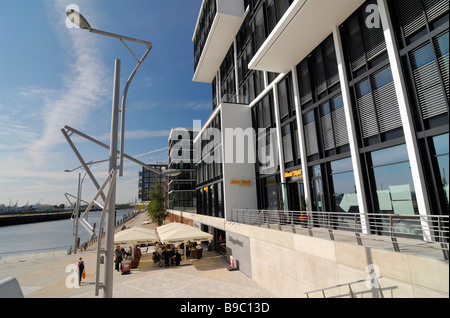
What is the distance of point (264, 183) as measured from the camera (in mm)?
20094

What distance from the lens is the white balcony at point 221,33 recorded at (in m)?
24.6

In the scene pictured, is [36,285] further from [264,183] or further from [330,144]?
[330,144]

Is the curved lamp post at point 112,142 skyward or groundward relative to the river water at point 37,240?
skyward

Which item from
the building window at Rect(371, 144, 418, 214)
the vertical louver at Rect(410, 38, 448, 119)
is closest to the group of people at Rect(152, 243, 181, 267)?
the building window at Rect(371, 144, 418, 214)

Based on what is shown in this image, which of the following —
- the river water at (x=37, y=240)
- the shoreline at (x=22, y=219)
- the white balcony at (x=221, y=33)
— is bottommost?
the river water at (x=37, y=240)

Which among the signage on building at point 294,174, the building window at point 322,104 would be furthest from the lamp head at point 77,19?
the signage on building at point 294,174

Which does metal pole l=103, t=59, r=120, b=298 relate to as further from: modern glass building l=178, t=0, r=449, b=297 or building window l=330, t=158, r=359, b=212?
building window l=330, t=158, r=359, b=212

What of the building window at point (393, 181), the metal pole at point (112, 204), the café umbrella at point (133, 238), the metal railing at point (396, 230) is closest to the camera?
the metal pole at point (112, 204)

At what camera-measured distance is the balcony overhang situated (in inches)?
433

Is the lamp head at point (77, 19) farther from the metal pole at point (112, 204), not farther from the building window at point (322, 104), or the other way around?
the building window at point (322, 104)

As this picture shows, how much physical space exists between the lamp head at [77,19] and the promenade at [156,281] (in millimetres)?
9491

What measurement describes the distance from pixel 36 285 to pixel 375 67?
2006 cm

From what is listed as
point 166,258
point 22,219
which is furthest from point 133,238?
point 22,219

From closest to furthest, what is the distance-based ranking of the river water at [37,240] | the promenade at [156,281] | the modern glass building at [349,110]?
the modern glass building at [349,110], the promenade at [156,281], the river water at [37,240]
